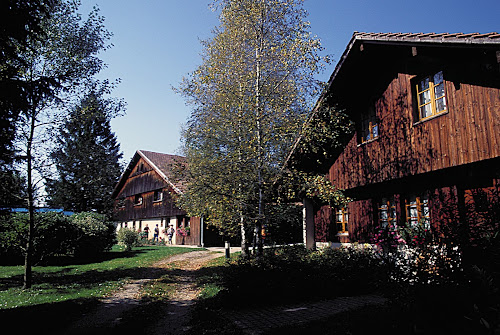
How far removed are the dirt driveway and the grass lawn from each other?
1.49 feet

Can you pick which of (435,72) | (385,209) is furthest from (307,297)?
(435,72)

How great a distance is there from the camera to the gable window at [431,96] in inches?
389

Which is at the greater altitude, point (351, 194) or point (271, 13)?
point (271, 13)

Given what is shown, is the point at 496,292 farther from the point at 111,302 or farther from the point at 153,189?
the point at 153,189

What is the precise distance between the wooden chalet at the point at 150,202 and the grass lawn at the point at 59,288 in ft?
35.2

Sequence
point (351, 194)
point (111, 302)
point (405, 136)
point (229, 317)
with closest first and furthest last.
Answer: point (229, 317) → point (111, 302) → point (405, 136) → point (351, 194)

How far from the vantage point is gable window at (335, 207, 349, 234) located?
46.4ft

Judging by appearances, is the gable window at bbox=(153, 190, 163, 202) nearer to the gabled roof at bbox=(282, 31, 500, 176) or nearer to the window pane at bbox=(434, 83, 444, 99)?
the gabled roof at bbox=(282, 31, 500, 176)

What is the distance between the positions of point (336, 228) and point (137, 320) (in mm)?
9493

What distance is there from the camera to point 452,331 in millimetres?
3785

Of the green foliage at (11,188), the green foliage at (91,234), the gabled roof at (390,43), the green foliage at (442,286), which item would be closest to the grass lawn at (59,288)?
the green foliage at (91,234)

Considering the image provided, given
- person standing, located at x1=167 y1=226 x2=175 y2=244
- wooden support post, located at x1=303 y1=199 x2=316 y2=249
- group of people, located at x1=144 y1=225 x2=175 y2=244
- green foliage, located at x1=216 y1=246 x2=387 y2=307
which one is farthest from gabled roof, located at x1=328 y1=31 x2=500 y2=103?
group of people, located at x1=144 y1=225 x2=175 y2=244

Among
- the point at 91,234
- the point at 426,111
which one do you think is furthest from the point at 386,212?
the point at 91,234

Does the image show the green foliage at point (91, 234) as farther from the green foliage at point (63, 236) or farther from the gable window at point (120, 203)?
the gable window at point (120, 203)
